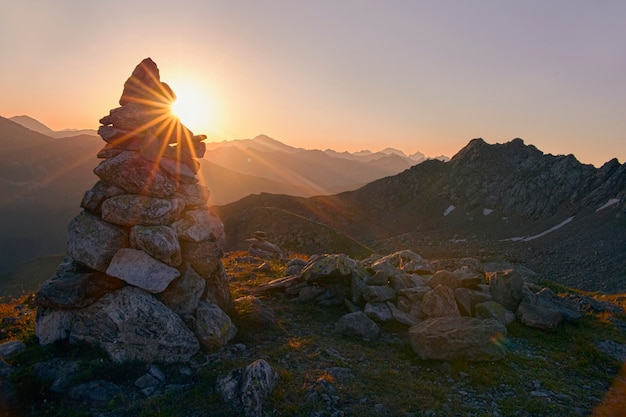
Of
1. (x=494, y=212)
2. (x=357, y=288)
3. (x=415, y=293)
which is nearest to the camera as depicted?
(x=415, y=293)

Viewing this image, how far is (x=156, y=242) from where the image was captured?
13.8m

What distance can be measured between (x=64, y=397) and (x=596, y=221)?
291 feet

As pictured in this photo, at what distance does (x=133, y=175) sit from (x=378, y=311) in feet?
41.9

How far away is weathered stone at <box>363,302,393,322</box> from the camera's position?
55.4 ft

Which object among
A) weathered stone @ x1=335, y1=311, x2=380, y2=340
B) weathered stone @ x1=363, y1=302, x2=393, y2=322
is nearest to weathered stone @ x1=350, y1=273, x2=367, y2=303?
weathered stone @ x1=363, y1=302, x2=393, y2=322

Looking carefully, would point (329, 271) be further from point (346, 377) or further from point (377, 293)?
point (346, 377)

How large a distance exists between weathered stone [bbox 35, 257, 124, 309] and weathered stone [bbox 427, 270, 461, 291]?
15.3 meters

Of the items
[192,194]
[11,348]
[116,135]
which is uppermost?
[116,135]

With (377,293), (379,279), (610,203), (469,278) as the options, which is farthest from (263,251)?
(610,203)

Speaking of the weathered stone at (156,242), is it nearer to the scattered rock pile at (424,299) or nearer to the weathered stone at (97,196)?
the weathered stone at (97,196)

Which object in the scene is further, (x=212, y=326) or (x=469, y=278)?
(x=469, y=278)

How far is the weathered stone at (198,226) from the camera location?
15273mm

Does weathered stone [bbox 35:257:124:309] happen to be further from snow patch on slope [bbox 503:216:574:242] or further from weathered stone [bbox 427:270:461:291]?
snow patch on slope [bbox 503:216:574:242]

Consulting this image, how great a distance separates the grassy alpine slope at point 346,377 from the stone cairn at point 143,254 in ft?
2.33
